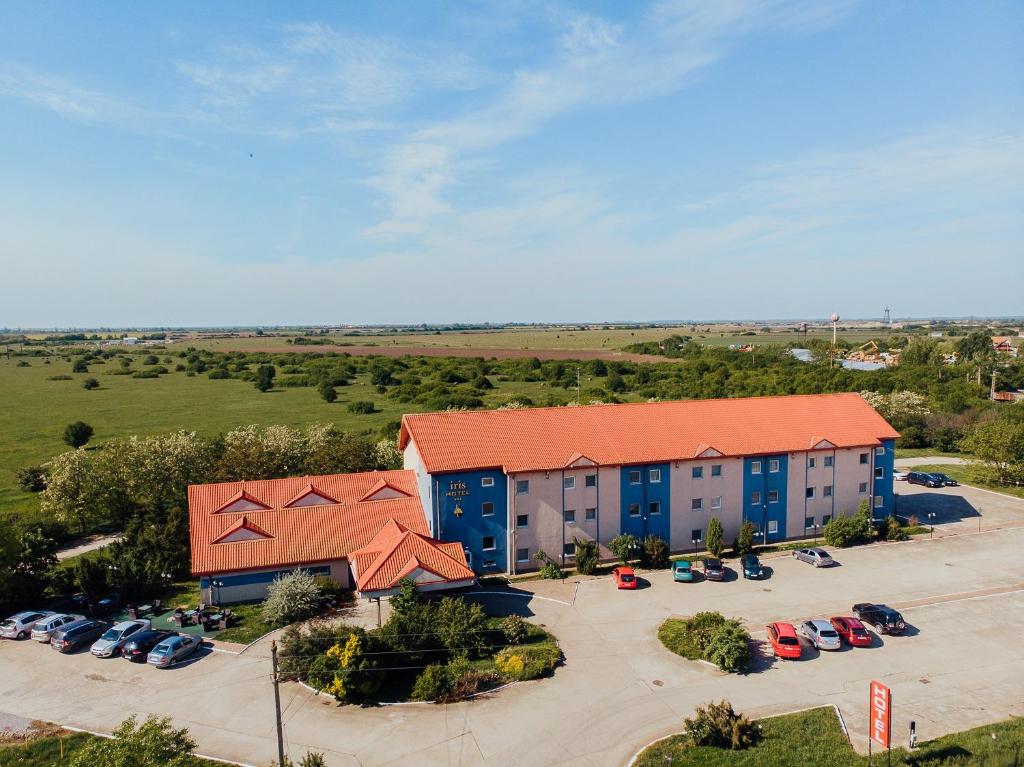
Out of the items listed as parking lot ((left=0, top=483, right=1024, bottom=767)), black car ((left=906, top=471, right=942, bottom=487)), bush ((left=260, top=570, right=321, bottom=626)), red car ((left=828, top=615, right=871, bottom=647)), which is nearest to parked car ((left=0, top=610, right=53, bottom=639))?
parking lot ((left=0, top=483, right=1024, bottom=767))

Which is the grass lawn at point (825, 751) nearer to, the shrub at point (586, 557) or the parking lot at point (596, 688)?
the parking lot at point (596, 688)

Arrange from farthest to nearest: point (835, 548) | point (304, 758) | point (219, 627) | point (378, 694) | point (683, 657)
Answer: point (835, 548) < point (219, 627) < point (683, 657) < point (378, 694) < point (304, 758)

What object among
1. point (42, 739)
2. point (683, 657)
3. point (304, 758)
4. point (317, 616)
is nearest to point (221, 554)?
point (317, 616)

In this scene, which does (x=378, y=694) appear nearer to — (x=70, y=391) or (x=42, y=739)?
(x=42, y=739)

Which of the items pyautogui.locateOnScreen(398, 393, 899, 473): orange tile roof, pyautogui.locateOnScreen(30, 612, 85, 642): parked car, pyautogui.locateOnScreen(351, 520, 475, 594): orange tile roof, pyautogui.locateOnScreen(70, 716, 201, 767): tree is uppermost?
pyautogui.locateOnScreen(398, 393, 899, 473): orange tile roof

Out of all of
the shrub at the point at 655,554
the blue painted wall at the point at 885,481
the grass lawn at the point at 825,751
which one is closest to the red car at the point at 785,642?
the grass lawn at the point at 825,751

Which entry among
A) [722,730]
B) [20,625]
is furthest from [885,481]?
[20,625]

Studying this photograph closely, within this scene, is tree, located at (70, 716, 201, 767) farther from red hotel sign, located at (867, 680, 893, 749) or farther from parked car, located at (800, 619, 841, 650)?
parked car, located at (800, 619, 841, 650)
